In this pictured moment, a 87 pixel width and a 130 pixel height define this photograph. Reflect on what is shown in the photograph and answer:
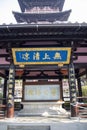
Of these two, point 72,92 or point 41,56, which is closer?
point 72,92

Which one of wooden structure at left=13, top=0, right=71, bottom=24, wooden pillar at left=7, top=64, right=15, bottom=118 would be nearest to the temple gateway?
wooden pillar at left=7, top=64, right=15, bottom=118

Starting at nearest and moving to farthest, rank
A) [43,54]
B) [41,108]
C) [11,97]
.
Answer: [11,97], [43,54], [41,108]

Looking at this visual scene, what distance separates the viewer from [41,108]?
10242mm

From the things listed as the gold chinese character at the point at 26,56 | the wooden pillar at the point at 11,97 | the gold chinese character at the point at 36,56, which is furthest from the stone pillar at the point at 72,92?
the wooden pillar at the point at 11,97

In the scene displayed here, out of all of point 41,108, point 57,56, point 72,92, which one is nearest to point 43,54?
point 57,56

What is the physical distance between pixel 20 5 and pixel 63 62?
23.0m

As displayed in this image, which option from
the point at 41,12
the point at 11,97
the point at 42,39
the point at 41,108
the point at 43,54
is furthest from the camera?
the point at 41,12

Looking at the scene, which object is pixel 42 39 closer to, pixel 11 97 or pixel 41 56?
pixel 41 56

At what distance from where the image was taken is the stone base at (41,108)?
33.2 feet

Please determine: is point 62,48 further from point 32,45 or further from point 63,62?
point 32,45

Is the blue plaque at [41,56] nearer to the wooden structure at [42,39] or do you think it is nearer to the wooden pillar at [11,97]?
the wooden structure at [42,39]

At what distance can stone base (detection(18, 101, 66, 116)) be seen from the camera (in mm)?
10125

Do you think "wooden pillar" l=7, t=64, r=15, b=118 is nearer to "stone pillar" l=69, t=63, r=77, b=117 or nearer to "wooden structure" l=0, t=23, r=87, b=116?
"wooden structure" l=0, t=23, r=87, b=116

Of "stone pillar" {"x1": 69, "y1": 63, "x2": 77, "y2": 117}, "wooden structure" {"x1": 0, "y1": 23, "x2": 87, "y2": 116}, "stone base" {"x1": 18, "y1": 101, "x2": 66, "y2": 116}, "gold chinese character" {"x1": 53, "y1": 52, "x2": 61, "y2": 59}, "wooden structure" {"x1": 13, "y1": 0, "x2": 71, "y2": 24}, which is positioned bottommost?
"stone base" {"x1": 18, "y1": 101, "x2": 66, "y2": 116}
